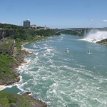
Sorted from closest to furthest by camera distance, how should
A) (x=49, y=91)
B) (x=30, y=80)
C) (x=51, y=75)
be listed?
(x=49, y=91), (x=30, y=80), (x=51, y=75)

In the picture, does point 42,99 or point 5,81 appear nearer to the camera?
point 42,99

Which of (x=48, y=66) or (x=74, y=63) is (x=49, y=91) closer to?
(x=48, y=66)

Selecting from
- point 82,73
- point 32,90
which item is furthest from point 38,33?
point 32,90

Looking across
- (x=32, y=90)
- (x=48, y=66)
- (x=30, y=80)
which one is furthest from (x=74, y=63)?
(x=32, y=90)

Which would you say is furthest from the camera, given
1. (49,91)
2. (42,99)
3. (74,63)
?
(74,63)

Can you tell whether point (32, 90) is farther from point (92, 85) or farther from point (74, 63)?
point (74, 63)

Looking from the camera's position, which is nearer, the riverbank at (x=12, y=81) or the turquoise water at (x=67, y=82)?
the riverbank at (x=12, y=81)

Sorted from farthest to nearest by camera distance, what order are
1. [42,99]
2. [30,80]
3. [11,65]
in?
[11,65] < [30,80] < [42,99]

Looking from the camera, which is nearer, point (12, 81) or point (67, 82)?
point (67, 82)

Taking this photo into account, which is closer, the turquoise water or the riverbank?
the riverbank
